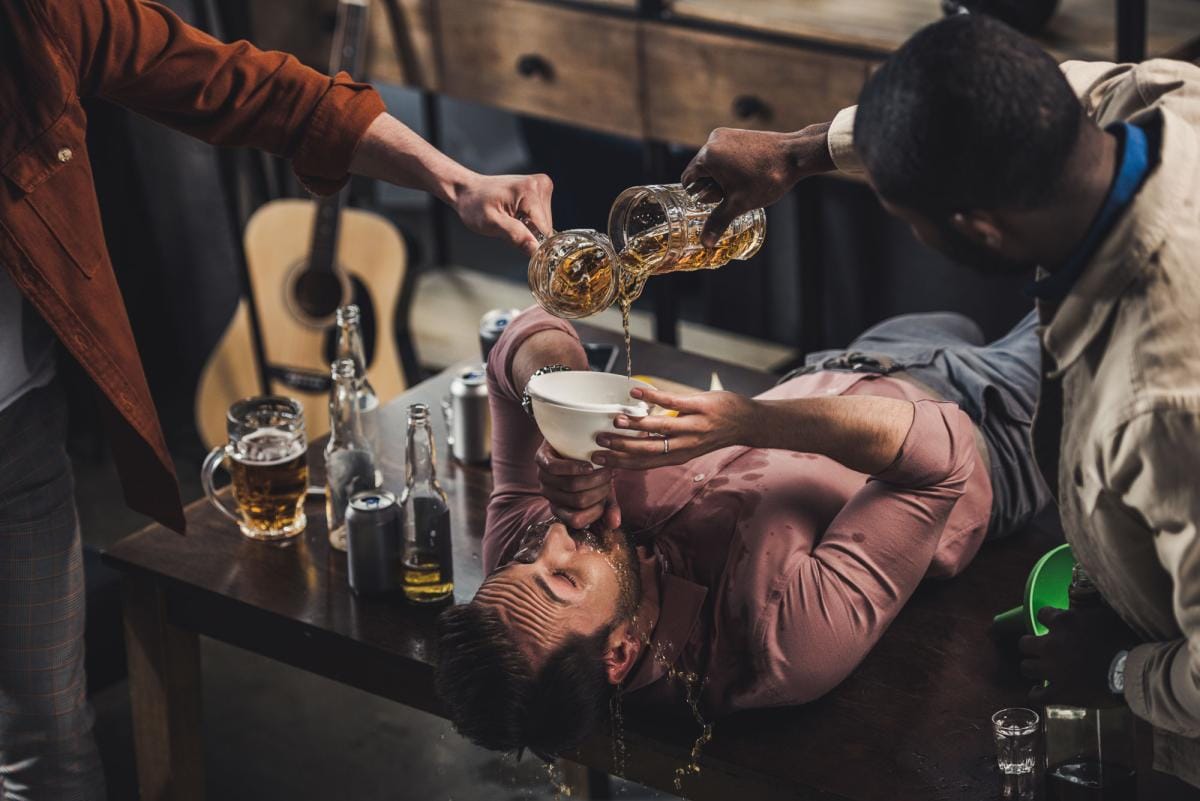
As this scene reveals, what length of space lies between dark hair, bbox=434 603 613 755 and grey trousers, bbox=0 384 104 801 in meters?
0.55

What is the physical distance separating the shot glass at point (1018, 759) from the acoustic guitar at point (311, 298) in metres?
2.25

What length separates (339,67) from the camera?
3820mm

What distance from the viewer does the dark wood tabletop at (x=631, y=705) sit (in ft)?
5.66

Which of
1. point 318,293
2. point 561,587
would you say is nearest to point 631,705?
point 561,587

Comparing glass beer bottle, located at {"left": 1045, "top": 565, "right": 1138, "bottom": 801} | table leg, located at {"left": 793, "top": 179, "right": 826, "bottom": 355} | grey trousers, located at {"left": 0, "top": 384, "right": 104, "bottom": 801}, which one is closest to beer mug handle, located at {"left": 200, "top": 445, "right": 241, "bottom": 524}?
grey trousers, located at {"left": 0, "top": 384, "right": 104, "bottom": 801}

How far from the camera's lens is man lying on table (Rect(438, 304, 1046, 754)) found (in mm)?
1751

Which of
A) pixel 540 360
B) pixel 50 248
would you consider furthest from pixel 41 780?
pixel 540 360

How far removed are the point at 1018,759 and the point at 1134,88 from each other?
73 cm

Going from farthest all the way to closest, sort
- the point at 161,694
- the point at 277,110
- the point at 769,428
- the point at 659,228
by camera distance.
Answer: the point at 161,694, the point at 277,110, the point at 659,228, the point at 769,428

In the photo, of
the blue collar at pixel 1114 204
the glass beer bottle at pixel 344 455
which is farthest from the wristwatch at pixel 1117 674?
the glass beer bottle at pixel 344 455

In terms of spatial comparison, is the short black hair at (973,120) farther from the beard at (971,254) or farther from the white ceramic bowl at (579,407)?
the white ceramic bowl at (579,407)

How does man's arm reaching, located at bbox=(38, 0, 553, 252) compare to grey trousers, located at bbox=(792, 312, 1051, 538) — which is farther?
grey trousers, located at bbox=(792, 312, 1051, 538)

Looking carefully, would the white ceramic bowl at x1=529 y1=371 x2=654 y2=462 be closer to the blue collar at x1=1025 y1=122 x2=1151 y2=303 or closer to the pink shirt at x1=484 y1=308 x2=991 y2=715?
the pink shirt at x1=484 y1=308 x2=991 y2=715

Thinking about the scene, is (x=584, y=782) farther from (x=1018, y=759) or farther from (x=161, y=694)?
(x=1018, y=759)
